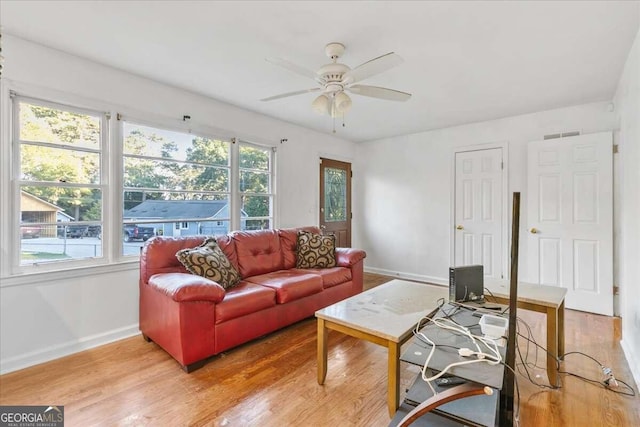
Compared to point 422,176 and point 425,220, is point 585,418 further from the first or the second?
point 422,176

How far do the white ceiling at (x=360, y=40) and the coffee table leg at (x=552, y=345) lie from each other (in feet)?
6.36

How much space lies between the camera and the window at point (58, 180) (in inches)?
92.6

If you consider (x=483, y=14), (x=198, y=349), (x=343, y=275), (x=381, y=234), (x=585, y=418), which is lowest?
(x=585, y=418)

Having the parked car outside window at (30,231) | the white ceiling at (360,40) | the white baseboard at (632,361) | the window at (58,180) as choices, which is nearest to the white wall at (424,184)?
the white ceiling at (360,40)

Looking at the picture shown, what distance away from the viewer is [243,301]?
2.45 m

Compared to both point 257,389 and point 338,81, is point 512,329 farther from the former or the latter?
point 338,81

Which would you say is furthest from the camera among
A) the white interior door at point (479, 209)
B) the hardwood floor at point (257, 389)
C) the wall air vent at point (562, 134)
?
the white interior door at point (479, 209)

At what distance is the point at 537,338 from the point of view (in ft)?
9.11

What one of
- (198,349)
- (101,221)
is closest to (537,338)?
(198,349)

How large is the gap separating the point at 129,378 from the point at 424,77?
345 centimetres

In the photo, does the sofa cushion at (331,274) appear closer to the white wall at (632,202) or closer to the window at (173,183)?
the window at (173,183)

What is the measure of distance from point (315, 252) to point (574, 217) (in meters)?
3.07

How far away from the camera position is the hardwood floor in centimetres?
173

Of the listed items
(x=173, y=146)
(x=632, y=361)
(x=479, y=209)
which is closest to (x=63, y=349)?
(x=173, y=146)
